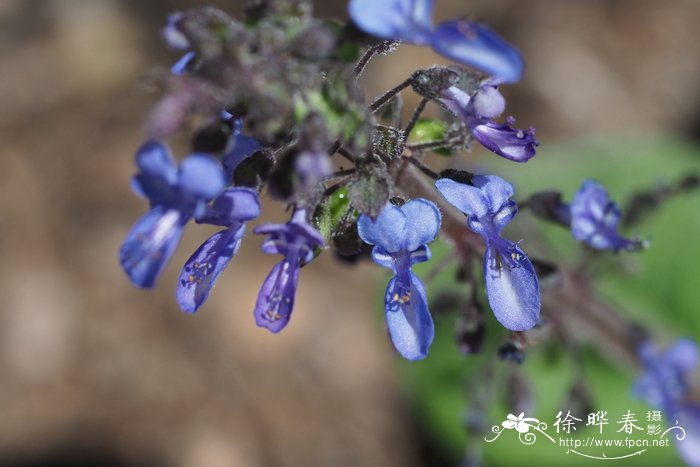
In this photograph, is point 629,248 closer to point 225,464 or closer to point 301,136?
point 301,136

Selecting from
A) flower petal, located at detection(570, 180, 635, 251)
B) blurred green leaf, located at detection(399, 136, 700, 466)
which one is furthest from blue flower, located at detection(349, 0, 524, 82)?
blurred green leaf, located at detection(399, 136, 700, 466)

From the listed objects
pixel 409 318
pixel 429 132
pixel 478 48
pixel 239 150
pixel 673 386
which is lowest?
pixel 673 386

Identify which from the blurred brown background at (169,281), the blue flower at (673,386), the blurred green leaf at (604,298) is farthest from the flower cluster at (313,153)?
the blurred brown background at (169,281)

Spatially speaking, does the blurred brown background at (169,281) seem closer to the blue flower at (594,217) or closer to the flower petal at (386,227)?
the blue flower at (594,217)

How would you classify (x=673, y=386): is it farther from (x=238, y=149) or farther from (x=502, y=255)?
(x=238, y=149)

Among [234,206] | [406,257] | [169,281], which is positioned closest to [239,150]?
[234,206]

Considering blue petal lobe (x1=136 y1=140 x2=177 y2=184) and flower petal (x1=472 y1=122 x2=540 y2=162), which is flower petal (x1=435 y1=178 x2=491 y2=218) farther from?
blue petal lobe (x1=136 y1=140 x2=177 y2=184)
